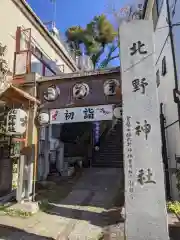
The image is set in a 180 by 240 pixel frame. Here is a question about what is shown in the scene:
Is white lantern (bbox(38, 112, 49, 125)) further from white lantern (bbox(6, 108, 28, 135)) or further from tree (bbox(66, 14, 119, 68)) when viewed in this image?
tree (bbox(66, 14, 119, 68))

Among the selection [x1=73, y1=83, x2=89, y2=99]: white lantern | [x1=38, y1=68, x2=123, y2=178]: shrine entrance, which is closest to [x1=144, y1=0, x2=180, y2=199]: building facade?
[x1=38, y1=68, x2=123, y2=178]: shrine entrance

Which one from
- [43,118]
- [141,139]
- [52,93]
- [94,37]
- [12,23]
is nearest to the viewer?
[141,139]

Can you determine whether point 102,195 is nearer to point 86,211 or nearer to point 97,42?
point 86,211

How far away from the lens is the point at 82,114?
10.2 metres

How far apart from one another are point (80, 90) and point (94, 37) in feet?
66.7

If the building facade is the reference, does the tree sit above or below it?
above

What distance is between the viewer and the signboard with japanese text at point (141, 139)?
555 centimetres

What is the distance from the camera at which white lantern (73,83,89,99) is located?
34.5 feet

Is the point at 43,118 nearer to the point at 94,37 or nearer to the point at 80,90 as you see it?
the point at 80,90

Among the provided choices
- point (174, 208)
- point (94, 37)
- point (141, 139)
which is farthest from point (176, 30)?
point (94, 37)

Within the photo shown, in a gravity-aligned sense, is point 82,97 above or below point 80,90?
below

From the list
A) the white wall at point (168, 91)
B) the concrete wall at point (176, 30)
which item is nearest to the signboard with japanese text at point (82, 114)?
the white wall at point (168, 91)

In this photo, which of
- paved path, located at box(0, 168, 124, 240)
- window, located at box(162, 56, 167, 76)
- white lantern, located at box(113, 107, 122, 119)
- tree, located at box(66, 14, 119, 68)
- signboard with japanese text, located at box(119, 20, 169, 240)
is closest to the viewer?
signboard with japanese text, located at box(119, 20, 169, 240)

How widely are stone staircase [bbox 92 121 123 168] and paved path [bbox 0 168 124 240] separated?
5.57 meters
